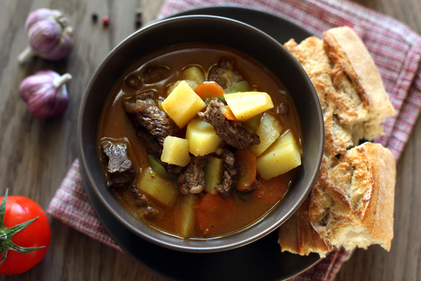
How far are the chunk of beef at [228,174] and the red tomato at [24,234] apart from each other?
156 cm

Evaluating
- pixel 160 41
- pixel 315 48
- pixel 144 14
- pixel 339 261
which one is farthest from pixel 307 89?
pixel 144 14

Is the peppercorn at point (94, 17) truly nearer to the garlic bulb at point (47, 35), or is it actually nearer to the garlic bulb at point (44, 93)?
the garlic bulb at point (47, 35)

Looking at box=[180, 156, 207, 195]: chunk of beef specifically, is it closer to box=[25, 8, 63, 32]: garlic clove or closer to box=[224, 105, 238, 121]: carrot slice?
box=[224, 105, 238, 121]: carrot slice

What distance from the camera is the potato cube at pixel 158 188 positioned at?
8.53 ft

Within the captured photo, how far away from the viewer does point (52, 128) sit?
339cm

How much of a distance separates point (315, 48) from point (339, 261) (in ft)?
6.42

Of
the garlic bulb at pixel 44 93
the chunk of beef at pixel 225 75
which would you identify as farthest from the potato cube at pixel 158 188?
the garlic bulb at pixel 44 93

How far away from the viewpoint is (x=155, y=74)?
2.80 metres

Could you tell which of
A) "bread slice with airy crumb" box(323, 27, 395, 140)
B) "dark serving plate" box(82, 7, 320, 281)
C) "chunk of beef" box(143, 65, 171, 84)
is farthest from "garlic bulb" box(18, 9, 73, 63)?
"bread slice with airy crumb" box(323, 27, 395, 140)

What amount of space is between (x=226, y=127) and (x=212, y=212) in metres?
0.71

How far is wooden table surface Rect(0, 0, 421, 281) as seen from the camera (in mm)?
3207

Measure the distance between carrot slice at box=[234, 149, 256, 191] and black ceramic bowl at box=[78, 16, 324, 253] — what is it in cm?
33

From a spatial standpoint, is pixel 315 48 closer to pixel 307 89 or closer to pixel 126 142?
pixel 307 89

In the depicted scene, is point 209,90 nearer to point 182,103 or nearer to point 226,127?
point 182,103
